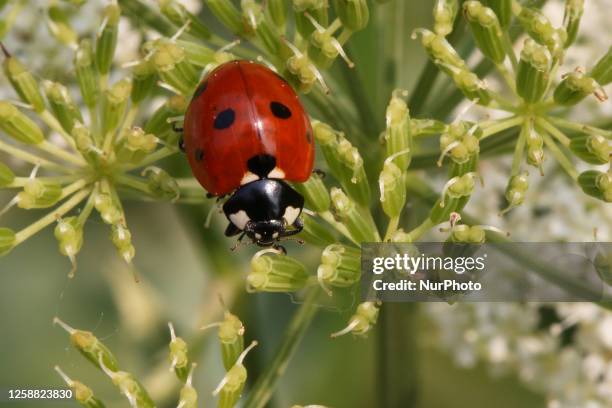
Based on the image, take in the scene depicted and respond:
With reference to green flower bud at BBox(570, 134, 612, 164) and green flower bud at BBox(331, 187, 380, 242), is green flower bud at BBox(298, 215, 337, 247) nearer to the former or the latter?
green flower bud at BBox(331, 187, 380, 242)

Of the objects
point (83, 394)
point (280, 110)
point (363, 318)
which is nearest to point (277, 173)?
point (280, 110)

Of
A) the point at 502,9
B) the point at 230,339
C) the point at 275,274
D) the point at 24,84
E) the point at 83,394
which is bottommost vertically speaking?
the point at 83,394

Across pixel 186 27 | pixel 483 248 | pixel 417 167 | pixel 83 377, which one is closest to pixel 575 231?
pixel 417 167

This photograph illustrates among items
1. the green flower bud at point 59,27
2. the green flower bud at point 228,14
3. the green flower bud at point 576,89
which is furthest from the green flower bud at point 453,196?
the green flower bud at point 59,27

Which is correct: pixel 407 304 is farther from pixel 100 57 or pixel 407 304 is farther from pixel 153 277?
pixel 153 277

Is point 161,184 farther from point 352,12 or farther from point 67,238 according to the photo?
point 352,12

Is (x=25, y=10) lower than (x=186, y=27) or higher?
higher
